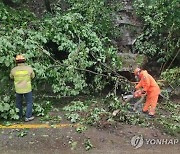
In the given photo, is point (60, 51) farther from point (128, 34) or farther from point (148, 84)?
point (128, 34)

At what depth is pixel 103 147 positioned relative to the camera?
7508 mm

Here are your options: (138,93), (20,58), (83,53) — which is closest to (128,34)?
(83,53)

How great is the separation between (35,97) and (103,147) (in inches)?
109

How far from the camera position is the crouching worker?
8.41 m

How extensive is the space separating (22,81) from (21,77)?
10cm

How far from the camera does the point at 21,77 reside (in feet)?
27.6

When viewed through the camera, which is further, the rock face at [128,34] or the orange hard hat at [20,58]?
the rock face at [128,34]

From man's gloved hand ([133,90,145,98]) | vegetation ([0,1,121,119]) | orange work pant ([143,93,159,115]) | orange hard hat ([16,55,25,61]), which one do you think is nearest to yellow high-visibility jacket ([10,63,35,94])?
orange hard hat ([16,55,25,61])

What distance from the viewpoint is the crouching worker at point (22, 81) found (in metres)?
8.41

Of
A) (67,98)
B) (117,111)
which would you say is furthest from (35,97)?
(117,111)
